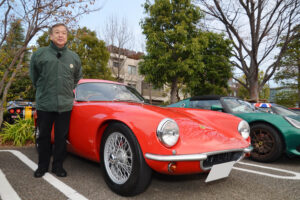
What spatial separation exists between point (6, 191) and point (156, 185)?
55.1 inches

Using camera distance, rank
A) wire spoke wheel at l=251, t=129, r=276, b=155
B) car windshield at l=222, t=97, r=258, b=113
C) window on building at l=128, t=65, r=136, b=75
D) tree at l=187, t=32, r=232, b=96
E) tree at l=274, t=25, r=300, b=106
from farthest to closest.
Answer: window on building at l=128, t=65, r=136, b=75 → tree at l=274, t=25, r=300, b=106 → tree at l=187, t=32, r=232, b=96 → car windshield at l=222, t=97, r=258, b=113 → wire spoke wheel at l=251, t=129, r=276, b=155

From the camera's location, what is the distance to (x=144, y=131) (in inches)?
67.0

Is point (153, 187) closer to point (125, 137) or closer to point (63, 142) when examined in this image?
point (125, 137)

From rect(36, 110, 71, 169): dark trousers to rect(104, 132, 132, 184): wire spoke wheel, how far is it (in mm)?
649

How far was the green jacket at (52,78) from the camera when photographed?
7.39 ft

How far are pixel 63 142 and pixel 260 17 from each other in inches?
465

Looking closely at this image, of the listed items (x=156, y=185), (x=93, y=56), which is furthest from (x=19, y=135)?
(x=93, y=56)

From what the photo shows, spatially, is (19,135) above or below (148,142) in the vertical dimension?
below

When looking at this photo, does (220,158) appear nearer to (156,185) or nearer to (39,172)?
(156,185)

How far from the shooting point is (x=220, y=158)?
1855 millimetres

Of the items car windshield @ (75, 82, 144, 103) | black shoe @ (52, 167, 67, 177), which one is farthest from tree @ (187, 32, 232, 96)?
black shoe @ (52, 167, 67, 177)

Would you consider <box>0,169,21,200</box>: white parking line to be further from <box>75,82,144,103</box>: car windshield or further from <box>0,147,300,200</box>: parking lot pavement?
<box>75,82,144,103</box>: car windshield

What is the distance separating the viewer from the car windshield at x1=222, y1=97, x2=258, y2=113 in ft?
13.0

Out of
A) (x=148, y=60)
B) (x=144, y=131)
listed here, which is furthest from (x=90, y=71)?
(x=144, y=131)
